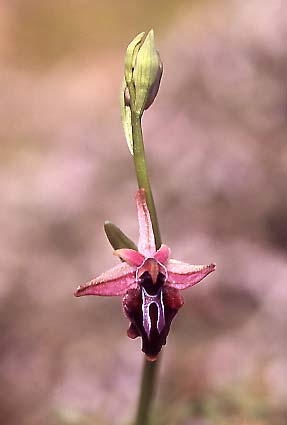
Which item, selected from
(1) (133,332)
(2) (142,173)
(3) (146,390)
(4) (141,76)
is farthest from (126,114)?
(3) (146,390)

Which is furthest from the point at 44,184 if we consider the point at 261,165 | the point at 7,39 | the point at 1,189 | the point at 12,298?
the point at 7,39

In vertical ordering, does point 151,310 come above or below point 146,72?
below

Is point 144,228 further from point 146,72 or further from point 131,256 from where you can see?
point 146,72

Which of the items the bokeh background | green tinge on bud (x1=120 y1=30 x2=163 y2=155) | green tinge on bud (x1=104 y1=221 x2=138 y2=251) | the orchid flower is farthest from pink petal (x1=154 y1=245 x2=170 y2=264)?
the bokeh background

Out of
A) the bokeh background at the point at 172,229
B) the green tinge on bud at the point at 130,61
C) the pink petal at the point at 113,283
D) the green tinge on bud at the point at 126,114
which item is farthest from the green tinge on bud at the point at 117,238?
the bokeh background at the point at 172,229

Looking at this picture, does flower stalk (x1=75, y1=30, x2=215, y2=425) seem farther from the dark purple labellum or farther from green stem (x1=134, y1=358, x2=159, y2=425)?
green stem (x1=134, y1=358, x2=159, y2=425)

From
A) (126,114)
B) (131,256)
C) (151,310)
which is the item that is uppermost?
(126,114)
